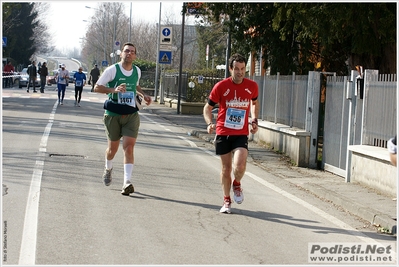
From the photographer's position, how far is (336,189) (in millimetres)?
11781

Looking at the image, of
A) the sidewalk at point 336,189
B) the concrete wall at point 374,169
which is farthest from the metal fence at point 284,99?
the concrete wall at point 374,169

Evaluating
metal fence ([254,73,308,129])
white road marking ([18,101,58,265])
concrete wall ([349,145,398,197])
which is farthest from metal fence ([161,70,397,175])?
white road marking ([18,101,58,265])

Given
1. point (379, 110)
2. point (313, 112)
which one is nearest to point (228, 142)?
point (379, 110)

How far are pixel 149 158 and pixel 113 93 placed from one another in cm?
454

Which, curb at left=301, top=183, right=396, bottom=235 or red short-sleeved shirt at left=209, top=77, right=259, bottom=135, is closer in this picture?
curb at left=301, top=183, right=396, bottom=235

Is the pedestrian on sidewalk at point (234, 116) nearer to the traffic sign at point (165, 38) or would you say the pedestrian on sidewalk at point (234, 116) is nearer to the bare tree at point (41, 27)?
the traffic sign at point (165, 38)

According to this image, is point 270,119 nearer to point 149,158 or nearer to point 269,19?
point 269,19

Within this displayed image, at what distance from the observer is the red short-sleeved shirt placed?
9336 mm

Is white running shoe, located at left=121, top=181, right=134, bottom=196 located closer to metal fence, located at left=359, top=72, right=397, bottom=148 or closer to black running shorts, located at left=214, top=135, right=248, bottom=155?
black running shorts, located at left=214, top=135, right=248, bottom=155

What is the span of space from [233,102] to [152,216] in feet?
5.61

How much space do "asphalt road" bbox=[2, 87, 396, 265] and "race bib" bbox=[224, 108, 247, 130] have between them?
1.07 m

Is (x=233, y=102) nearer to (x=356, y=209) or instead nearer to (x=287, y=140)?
(x=356, y=209)

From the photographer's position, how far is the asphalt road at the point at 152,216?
705 cm

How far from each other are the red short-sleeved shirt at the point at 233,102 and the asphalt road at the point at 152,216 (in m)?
1.07
